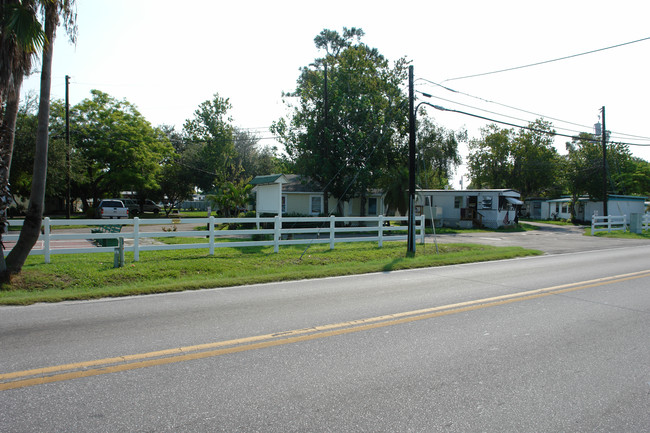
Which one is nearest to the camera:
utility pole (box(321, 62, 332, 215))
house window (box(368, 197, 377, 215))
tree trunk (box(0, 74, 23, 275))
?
tree trunk (box(0, 74, 23, 275))

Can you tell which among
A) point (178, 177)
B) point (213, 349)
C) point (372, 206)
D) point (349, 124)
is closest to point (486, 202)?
point (372, 206)

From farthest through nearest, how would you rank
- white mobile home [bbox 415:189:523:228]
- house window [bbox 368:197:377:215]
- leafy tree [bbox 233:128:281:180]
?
leafy tree [bbox 233:128:281:180], house window [bbox 368:197:377:215], white mobile home [bbox 415:189:523:228]

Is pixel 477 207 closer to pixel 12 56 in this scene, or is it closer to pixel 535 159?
pixel 535 159

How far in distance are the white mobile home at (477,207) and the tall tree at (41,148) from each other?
2711 centimetres

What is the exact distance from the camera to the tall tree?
9398 mm

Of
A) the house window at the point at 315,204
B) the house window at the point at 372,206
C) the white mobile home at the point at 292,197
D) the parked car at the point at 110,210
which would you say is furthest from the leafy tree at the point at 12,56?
the parked car at the point at 110,210

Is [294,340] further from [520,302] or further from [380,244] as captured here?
[380,244]

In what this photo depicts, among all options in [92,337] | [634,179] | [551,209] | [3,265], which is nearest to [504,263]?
[92,337]

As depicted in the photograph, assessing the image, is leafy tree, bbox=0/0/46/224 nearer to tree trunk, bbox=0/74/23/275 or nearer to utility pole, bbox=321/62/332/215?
tree trunk, bbox=0/74/23/275

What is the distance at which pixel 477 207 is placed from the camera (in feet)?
113

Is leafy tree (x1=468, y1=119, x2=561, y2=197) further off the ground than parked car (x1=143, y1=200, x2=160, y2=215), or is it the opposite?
leafy tree (x1=468, y1=119, x2=561, y2=197)

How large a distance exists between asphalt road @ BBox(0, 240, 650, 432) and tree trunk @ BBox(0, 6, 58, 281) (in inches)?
105

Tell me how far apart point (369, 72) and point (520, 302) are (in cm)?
2506

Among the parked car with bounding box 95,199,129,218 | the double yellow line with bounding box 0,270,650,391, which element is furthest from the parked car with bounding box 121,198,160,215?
the double yellow line with bounding box 0,270,650,391
